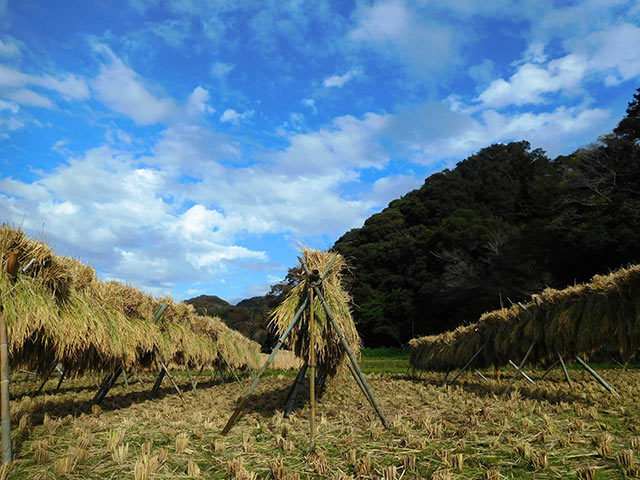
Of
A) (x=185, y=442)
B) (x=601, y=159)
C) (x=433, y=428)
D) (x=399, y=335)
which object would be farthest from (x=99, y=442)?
(x=399, y=335)

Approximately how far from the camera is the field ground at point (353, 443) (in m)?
4.27

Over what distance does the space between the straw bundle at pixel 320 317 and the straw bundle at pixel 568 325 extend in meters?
5.09

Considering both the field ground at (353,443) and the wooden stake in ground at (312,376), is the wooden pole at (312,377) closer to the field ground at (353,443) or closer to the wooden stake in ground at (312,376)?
the wooden stake in ground at (312,376)

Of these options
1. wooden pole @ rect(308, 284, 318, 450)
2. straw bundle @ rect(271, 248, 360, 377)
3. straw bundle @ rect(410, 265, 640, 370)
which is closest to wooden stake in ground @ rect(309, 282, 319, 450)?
wooden pole @ rect(308, 284, 318, 450)

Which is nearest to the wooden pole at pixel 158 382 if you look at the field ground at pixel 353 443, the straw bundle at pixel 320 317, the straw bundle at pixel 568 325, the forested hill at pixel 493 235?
the field ground at pixel 353 443

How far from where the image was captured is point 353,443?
530cm

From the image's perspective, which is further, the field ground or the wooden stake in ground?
the wooden stake in ground

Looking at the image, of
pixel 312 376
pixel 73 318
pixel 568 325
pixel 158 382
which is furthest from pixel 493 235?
pixel 73 318

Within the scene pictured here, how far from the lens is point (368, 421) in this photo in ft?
22.0

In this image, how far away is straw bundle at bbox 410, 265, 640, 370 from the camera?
25.8 feet

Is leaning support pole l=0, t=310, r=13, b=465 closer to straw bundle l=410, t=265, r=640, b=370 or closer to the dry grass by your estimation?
the dry grass

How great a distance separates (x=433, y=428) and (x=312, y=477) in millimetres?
2241

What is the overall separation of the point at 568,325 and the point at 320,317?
232 inches

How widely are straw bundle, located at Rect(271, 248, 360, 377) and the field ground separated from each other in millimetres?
1205
